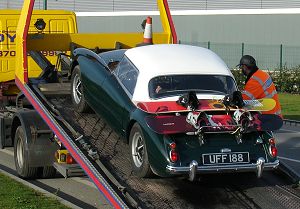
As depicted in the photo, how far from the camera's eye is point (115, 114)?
400 inches

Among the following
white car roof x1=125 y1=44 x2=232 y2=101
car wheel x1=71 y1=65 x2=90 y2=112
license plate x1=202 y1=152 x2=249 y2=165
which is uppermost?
white car roof x1=125 y1=44 x2=232 y2=101

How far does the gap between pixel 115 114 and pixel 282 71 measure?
2441 cm

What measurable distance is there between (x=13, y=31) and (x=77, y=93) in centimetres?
503

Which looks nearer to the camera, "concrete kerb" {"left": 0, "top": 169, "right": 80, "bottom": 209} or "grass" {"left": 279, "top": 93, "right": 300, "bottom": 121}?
"concrete kerb" {"left": 0, "top": 169, "right": 80, "bottom": 209}

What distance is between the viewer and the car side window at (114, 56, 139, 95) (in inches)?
397

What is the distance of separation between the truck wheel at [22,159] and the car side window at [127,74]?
109 inches

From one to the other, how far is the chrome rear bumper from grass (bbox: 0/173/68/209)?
211cm

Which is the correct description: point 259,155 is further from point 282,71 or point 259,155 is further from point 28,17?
point 282,71

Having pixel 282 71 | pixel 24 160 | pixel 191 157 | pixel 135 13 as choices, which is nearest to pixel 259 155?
pixel 191 157

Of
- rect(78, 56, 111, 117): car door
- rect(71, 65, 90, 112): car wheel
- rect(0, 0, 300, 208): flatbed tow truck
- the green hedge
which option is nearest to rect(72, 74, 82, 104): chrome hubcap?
rect(71, 65, 90, 112): car wheel

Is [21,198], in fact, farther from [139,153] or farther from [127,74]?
[127,74]

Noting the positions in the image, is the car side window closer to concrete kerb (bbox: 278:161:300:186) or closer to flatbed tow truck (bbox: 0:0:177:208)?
flatbed tow truck (bbox: 0:0:177:208)

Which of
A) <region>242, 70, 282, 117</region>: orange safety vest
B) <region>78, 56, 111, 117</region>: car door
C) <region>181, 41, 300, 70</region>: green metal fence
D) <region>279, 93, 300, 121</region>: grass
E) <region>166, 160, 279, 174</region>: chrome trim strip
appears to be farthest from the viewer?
<region>181, 41, 300, 70</region>: green metal fence

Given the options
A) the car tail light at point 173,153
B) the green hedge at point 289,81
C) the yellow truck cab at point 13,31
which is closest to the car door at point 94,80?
the car tail light at point 173,153
